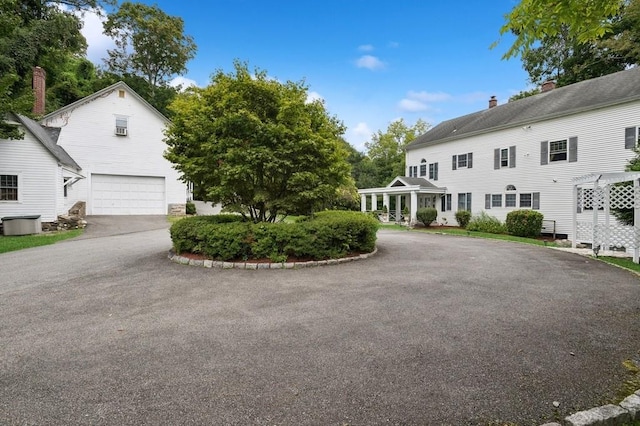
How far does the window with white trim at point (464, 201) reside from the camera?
68.3 feet

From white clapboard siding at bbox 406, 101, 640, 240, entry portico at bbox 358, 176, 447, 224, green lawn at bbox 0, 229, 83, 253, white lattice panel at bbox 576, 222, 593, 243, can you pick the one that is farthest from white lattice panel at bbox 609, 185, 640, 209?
green lawn at bbox 0, 229, 83, 253

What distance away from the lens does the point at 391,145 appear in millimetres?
40531

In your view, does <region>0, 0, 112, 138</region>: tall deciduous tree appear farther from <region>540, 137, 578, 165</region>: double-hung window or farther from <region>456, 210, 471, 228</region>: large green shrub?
<region>540, 137, 578, 165</region>: double-hung window

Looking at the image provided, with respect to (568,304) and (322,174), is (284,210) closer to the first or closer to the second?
(322,174)

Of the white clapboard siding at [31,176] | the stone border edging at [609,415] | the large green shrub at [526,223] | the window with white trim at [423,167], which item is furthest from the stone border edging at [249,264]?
the window with white trim at [423,167]

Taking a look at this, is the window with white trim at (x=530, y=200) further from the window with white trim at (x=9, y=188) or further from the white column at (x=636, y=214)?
the window with white trim at (x=9, y=188)

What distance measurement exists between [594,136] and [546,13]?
605 inches

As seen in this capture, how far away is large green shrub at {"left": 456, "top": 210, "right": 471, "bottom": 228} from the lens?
20312mm

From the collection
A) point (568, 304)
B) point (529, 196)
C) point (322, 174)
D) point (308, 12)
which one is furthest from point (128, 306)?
point (529, 196)

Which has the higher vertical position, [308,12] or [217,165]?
[308,12]

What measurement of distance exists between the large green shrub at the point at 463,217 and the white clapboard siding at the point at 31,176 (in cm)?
2175

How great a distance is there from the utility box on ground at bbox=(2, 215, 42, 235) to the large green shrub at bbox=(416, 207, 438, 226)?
786 inches

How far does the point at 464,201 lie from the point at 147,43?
33.7m

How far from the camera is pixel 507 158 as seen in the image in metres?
18.9
